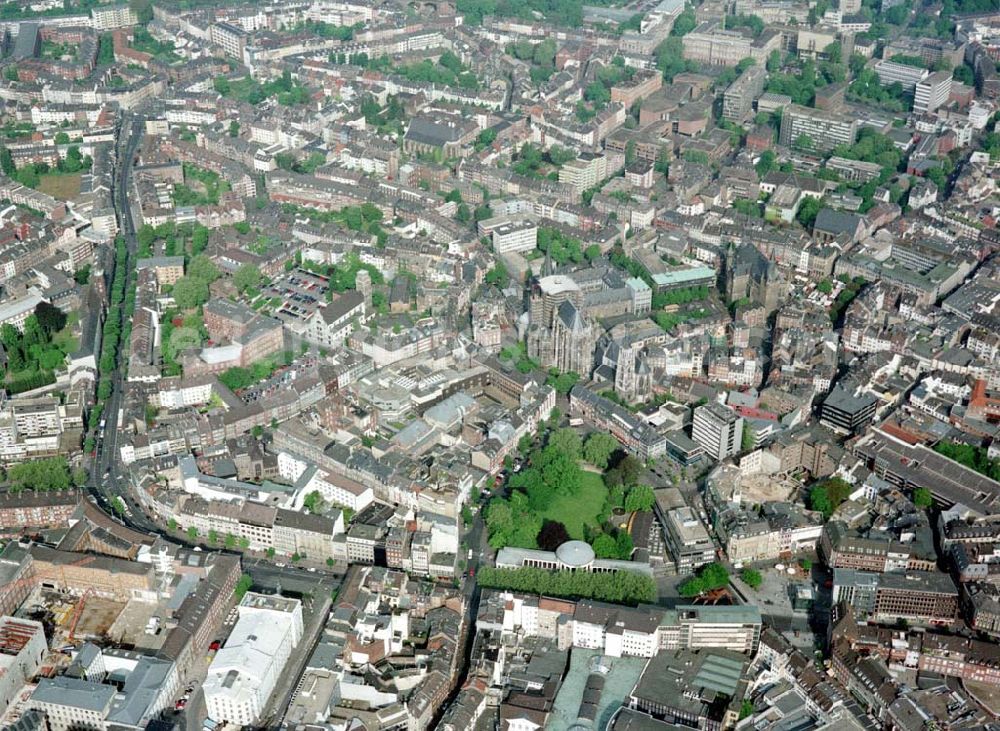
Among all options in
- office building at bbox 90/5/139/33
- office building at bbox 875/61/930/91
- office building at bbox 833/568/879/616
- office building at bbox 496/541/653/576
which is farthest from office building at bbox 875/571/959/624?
office building at bbox 90/5/139/33

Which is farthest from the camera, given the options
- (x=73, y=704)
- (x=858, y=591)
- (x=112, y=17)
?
(x=112, y=17)

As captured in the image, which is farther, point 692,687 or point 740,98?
point 740,98

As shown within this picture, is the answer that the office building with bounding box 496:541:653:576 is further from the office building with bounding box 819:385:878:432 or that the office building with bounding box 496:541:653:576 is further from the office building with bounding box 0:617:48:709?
the office building with bounding box 0:617:48:709

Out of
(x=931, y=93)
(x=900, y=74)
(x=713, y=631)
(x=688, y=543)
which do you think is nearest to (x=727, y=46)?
(x=900, y=74)

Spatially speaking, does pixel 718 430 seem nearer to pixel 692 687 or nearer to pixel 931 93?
pixel 692 687

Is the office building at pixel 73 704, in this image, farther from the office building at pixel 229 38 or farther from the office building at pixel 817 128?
the office building at pixel 229 38

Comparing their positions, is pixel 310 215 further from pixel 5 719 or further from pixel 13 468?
pixel 5 719
